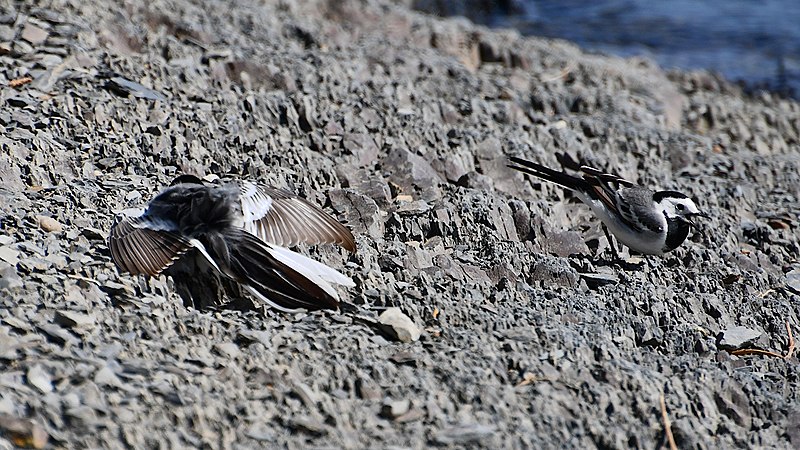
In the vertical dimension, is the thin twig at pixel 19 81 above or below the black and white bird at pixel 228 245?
above

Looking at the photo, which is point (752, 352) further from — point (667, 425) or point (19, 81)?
point (19, 81)

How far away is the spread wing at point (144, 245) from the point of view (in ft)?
16.8

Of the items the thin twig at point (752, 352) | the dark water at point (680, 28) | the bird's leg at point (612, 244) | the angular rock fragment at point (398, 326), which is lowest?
the dark water at point (680, 28)

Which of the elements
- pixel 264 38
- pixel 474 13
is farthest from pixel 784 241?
pixel 474 13

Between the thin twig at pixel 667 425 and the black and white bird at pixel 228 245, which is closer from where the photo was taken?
the thin twig at pixel 667 425

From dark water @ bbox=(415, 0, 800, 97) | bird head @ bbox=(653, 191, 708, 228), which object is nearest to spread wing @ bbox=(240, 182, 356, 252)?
bird head @ bbox=(653, 191, 708, 228)

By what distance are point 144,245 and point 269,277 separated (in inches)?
27.1

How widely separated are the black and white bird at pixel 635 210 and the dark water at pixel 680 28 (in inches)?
283

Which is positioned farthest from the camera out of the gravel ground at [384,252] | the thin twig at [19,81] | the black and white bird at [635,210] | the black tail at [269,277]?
the thin twig at [19,81]

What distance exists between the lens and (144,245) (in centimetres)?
522

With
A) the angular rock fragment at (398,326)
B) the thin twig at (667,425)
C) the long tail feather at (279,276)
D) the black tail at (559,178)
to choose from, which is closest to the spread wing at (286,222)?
the long tail feather at (279,276)

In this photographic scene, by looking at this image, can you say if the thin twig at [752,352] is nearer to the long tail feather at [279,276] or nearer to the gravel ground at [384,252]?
the gravel ground at [384,252]

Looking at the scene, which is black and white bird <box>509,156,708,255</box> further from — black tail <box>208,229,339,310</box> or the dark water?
the dark water

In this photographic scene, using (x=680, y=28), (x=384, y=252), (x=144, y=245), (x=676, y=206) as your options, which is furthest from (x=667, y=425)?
(x=680, y=28)
